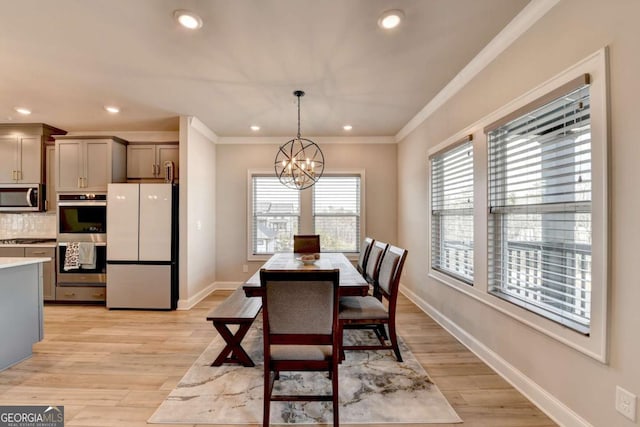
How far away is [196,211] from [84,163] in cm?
170

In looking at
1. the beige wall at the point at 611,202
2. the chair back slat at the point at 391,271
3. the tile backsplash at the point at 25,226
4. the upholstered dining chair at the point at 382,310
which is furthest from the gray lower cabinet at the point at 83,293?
the beige wall at the point at 611,202

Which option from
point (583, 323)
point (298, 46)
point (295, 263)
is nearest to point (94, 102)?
point (298, 46)

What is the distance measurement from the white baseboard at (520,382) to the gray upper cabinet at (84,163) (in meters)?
4.90

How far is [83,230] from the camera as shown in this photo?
421cm

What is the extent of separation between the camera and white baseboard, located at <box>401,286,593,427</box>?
1784mm

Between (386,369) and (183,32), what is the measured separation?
3.08 metres

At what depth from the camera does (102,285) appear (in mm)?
4223

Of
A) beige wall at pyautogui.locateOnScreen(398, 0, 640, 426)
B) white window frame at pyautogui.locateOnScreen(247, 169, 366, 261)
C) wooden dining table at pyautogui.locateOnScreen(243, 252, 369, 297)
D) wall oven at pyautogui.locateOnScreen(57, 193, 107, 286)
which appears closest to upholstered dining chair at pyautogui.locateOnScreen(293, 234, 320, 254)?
wooden dining table at pyautogui.locateOnScreen(243, 252, 369, 297)

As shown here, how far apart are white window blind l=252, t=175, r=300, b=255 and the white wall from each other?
755 mm

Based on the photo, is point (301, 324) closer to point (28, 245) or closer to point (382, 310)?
point (382, 310)

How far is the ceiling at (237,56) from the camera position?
201 centimetres

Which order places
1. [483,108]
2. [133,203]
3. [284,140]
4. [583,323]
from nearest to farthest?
[583,323], [483,108], [133,203], [284,140]

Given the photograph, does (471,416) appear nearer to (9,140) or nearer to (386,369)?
(386,369)

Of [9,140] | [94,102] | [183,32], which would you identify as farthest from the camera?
[9,140]
